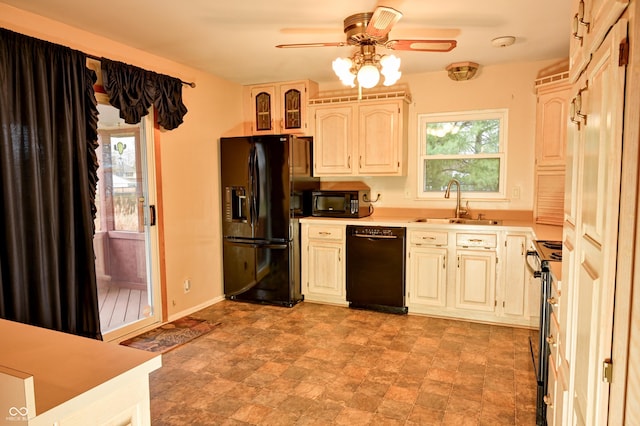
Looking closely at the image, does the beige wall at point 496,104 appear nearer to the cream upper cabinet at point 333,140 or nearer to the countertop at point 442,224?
the countertop at point 442,224

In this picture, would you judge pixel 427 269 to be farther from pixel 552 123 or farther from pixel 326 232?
pixel 552 123

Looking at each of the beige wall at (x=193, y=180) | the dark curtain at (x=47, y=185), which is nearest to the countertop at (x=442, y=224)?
the beige wall at (x=193, y=180)

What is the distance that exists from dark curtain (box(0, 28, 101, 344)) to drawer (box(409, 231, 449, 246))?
283 centimetres

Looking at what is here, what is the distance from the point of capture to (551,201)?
153 inches

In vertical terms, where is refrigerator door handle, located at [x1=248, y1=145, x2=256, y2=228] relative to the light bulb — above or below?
below

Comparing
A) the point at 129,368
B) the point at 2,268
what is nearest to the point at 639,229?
the point at 129,368

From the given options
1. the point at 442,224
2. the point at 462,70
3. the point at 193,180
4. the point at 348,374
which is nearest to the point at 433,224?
the point at 442,224

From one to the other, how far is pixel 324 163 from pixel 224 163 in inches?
44.3

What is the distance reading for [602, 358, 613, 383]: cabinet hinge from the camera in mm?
892

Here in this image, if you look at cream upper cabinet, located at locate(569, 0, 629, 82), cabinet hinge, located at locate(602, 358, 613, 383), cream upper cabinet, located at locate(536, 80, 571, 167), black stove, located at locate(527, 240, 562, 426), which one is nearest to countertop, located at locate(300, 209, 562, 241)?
cream upper cabinet, located at locate(536, 80, 571, 167)

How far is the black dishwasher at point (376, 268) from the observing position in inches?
163

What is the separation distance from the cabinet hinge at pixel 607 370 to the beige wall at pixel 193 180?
3.69 metres

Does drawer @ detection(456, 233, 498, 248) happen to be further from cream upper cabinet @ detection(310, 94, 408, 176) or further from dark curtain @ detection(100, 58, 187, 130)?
dark curtain @ detection(100, 58, 187, 130)

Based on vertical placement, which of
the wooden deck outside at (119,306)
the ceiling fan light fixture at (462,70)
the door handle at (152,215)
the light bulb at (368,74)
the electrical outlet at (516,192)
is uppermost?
the ceiling fan light fixture at (462,70)
